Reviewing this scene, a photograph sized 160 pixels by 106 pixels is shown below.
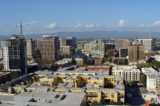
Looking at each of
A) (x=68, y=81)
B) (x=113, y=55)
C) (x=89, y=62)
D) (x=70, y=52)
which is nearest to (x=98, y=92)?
(x=68, y=81)

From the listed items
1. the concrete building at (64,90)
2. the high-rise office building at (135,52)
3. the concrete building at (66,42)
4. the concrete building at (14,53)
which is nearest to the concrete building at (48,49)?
the high-rise office building at (135,52)

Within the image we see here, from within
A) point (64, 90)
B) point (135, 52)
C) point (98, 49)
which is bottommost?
point (64, 90)

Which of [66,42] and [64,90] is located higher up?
[66,42]

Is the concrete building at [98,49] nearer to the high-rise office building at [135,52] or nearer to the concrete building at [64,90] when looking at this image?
the high-rise office building at [135,52]

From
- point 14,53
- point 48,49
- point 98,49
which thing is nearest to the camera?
point 14,53

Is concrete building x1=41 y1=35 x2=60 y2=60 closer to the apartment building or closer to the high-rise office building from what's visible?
the apartment building

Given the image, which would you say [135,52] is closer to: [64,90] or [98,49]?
[98,49]

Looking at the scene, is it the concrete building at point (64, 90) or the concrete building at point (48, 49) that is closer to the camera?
the concrete building at point (64, 90)

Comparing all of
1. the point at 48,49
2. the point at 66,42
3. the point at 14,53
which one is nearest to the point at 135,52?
the point at 48,49

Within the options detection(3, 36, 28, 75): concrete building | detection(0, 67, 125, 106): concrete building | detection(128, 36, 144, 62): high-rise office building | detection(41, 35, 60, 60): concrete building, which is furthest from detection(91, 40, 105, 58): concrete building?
detection(0, 67, 125, 106): concrete building
